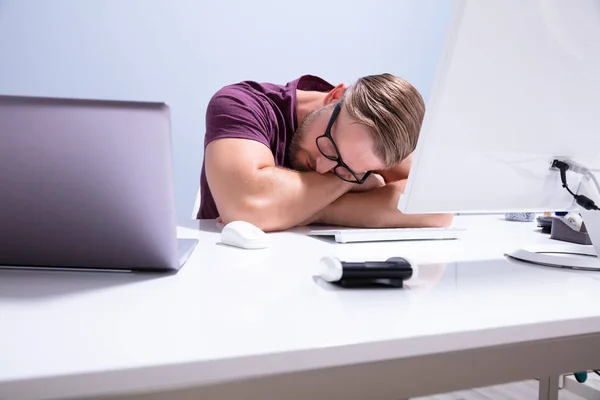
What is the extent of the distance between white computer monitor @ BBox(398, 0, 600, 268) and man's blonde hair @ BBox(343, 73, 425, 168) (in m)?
0.48

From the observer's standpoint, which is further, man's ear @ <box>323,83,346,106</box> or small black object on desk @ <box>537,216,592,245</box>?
man's ear @ <box>323,83,346,106</box>

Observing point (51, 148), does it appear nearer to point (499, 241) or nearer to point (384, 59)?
point (499, 241)

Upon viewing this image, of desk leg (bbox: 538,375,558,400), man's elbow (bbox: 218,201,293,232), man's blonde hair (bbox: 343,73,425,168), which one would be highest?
man's blonde hair (bbox: 343,73,425,168)

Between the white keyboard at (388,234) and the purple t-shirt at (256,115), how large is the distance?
0.34 meters

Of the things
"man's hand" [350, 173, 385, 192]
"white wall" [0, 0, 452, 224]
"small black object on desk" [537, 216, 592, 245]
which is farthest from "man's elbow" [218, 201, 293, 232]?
"white wall" [0, 0, 452, 224]

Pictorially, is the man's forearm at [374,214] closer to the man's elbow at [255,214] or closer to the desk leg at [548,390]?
the man's elbow at [255,214]

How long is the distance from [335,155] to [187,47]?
53.9 inches

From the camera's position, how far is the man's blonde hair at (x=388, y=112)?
1.16 metres

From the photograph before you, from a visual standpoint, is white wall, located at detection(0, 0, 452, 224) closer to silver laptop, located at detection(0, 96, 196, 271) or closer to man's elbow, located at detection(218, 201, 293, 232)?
man's elbow, located at detection(218, 201, 293, 232)

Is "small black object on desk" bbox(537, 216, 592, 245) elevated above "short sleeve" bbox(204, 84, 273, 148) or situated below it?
below

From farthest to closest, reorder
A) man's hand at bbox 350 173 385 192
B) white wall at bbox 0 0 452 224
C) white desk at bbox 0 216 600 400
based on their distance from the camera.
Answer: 1. white wall at bbox 0 0 452 224
2. man's hand at bbox 350 173 385 192
3. white desk at bbox 0 216 600 400

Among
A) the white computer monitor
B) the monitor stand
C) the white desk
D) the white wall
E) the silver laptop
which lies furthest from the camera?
the white wall

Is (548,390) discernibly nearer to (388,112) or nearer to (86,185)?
(388,112)

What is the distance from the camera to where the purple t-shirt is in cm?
118
